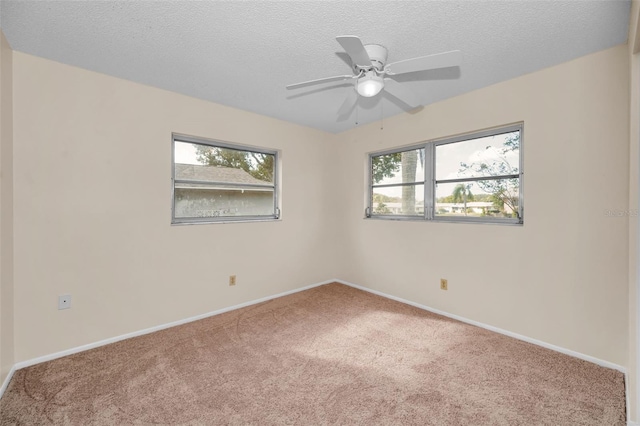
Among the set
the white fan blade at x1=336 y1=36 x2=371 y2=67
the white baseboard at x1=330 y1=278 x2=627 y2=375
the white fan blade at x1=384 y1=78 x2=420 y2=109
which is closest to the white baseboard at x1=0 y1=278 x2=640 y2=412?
the white baseboard at x1=330 y1=278 x2=627 y2=375

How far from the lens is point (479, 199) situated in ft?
9.52

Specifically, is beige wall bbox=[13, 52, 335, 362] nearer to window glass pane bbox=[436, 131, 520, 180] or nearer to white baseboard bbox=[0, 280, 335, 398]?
white baseboard bbox=[0, 280, 335, 398]

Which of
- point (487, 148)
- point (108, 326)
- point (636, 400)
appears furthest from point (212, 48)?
point (636, 400)

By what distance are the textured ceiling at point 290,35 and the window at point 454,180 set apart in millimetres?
651

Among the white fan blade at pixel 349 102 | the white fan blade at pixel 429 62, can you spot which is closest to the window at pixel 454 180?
the white fan blade at pixel 349 102

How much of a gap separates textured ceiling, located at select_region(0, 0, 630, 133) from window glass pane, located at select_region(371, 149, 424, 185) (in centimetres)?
101

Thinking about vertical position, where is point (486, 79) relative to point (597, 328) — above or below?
above

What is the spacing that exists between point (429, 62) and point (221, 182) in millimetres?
2464

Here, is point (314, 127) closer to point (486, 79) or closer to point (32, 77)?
point (486, 79)

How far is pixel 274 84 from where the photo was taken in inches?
104

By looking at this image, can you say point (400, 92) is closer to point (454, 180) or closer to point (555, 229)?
point (454, 180)

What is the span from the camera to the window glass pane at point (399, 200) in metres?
3.45

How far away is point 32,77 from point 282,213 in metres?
2.54

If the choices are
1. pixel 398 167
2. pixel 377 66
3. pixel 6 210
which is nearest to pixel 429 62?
pixel 377 66
